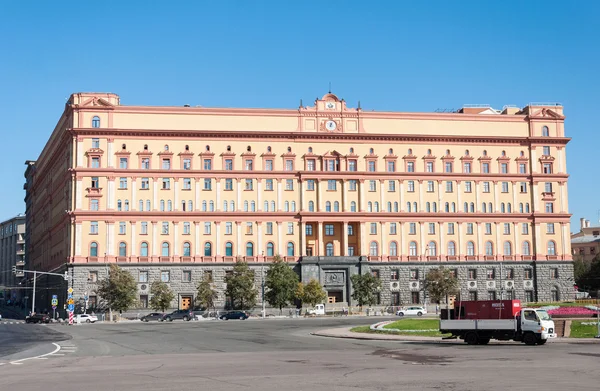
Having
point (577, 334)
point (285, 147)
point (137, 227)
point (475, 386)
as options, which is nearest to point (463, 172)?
point (285, 147)

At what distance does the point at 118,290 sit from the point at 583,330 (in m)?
69.5

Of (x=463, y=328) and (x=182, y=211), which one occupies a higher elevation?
(x=182, y=211)

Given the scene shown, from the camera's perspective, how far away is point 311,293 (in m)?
111

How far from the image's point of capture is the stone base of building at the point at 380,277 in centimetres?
11362

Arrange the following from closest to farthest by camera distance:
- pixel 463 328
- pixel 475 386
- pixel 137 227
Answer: pixel 475 386 < pixel 463 328 < pixel 137 227

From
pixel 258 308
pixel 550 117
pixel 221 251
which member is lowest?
pixel 258 308

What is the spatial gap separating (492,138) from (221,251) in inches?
1791

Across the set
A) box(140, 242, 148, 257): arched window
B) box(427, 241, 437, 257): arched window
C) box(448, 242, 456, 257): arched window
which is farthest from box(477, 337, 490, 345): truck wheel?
box(448, 242, 456, 257): arched window

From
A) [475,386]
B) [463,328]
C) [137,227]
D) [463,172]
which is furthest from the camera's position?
[463,172]

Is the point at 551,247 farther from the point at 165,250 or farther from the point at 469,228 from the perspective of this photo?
the point at 165,250

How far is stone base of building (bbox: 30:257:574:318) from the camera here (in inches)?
4473

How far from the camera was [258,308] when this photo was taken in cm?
11500

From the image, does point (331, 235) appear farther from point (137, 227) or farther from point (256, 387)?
point (256, 387)

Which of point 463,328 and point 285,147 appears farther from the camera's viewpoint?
point 285,147
